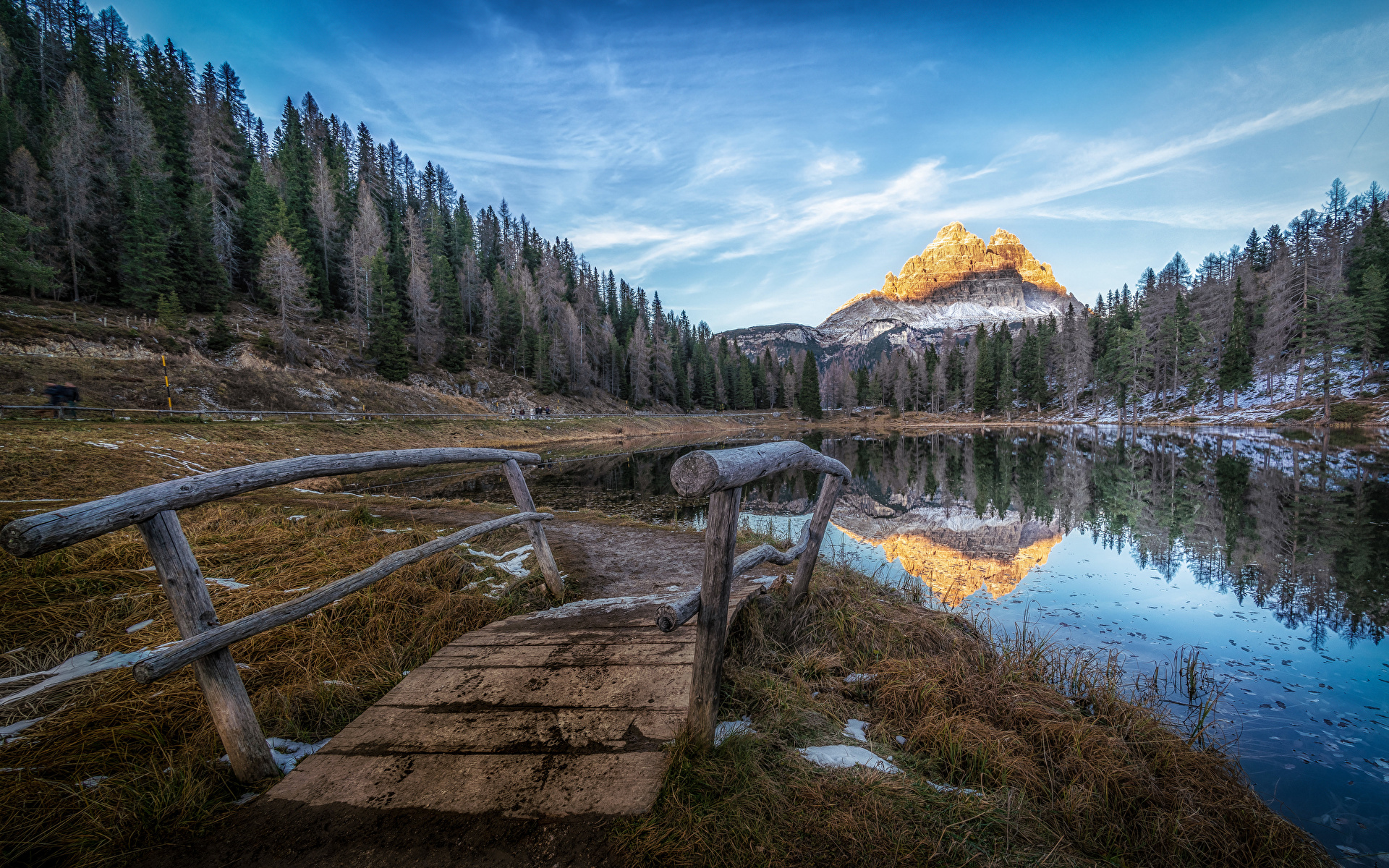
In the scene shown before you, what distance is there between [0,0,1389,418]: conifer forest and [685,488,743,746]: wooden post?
4060cm

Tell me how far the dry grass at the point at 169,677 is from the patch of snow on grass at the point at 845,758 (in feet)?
9.87

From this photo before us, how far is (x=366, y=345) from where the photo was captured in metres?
45.2

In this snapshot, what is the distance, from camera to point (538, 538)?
5555mm

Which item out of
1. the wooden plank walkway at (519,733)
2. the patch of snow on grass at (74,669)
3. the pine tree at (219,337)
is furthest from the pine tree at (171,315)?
the wooden plank walkway at (519,733)

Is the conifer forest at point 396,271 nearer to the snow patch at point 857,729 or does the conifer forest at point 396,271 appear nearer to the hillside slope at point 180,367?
the hillside slope at point 180,367

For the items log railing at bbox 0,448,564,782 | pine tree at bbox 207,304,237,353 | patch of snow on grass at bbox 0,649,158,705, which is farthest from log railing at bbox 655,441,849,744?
pine tree at bbox 207,304,237,353

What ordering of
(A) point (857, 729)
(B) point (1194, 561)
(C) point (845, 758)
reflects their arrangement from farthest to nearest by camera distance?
1. (B) point (1194, 561)
2. (A) point (857, 729)
3. (C) point (845, 758)

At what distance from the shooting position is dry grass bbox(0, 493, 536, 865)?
2.24m

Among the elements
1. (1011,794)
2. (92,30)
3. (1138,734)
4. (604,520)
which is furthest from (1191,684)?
(92,30)

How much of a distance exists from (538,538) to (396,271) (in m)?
65.6

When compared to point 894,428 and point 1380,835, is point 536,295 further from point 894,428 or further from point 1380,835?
point 1380,835

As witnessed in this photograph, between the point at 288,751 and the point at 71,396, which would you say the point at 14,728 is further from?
the point at 71,396

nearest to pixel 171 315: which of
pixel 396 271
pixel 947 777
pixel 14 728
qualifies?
pixel 396 271

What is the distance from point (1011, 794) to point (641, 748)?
1.99 m
